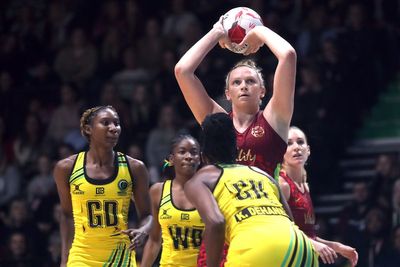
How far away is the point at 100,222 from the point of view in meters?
7.98

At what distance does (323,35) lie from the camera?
1407 cm

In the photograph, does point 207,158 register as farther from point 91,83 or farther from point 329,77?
point 91,83

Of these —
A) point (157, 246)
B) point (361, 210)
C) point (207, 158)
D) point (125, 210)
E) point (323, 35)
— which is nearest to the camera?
point (207, 158)

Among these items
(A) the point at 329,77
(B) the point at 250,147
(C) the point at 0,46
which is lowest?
(B) the point at 250,147

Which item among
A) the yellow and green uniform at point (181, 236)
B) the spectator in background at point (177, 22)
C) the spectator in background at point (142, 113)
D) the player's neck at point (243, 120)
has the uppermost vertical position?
the spectator in background at point (177, 22)

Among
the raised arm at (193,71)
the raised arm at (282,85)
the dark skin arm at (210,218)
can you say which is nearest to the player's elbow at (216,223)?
the dark skin arm at (210,218)

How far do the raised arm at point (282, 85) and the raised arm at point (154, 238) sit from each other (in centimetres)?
199

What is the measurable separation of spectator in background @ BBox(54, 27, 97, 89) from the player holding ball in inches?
325

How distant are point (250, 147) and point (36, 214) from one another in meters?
6.55

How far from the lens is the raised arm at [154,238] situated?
858 cm

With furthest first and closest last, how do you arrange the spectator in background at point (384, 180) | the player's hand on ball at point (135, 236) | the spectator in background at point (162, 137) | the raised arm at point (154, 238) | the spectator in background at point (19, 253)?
1. the spectator in background at point (162, 137)
2. the spectator in background at point (19, 253)
3. the spectator in background at point (384, 180)
4. the raised arm at point (154, 238)
5. the player's hand on ball at point (135, 236)

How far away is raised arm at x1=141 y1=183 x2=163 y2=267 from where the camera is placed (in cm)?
858

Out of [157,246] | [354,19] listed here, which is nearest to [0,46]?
[354,19]

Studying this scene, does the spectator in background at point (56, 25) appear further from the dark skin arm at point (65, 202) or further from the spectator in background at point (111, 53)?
the dark skin arm at point (65, 202)
